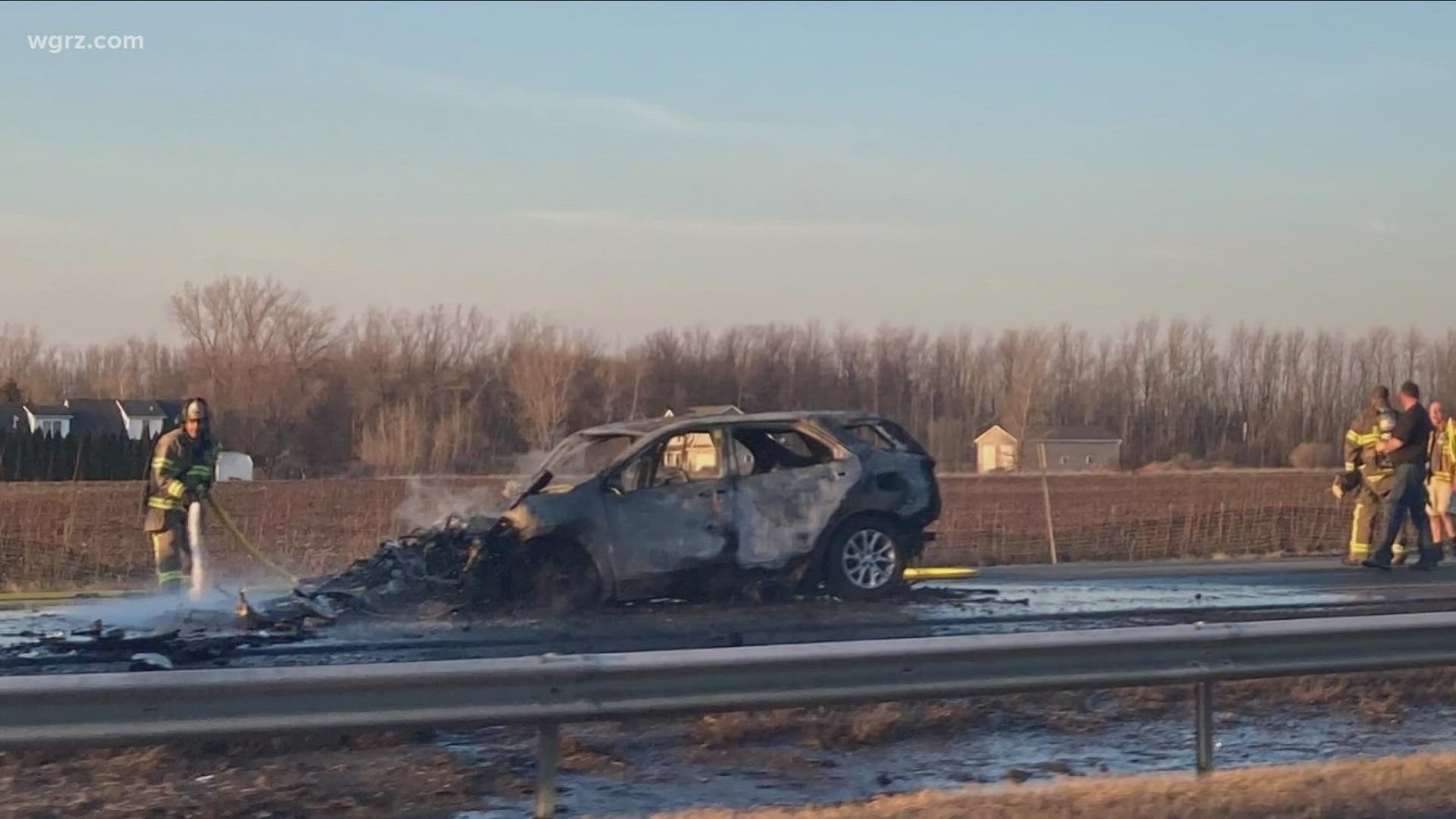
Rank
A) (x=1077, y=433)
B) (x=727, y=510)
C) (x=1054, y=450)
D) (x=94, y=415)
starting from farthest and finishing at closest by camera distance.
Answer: (x=1077, y=433), (x=1054, y=450), (x=94, y=415), (x=727, y=510)

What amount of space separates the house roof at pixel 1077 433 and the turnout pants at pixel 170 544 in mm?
79517

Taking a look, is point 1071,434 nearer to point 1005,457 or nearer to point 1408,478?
point 1005,457

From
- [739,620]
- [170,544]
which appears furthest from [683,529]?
[170,544]

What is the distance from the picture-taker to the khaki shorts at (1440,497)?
1723cm

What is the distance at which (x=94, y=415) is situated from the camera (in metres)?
42.1

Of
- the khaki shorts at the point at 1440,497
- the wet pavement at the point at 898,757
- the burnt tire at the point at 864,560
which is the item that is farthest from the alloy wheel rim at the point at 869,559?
the khaki shorts at the point at 1440,497

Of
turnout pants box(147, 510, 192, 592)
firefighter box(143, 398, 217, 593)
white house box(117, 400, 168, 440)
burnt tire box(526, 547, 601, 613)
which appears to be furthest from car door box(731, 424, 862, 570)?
white house box(117, 400, 168, 440)

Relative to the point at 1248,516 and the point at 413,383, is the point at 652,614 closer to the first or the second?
the point at 1248,516

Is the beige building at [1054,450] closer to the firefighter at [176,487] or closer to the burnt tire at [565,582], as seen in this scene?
the firefighter at [176,487]

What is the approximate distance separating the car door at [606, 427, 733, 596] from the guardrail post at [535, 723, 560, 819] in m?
5.09

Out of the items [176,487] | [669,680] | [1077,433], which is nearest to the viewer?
[669,680]

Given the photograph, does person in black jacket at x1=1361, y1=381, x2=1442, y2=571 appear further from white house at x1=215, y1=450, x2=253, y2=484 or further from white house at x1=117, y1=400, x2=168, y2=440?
white house at x1=117, y1=400, x2=168, y2=440

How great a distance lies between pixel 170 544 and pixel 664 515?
4298 mm

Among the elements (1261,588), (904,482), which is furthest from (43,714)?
(1261,588)
